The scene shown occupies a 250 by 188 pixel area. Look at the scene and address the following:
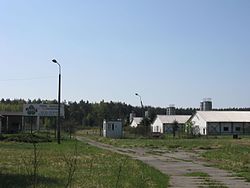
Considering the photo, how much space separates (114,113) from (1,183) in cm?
16043

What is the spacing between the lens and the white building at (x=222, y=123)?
105 meters

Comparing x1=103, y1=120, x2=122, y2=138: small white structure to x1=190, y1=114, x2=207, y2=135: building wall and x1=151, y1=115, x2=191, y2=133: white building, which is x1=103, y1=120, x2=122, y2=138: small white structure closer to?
x1=190, y1=114, x2=207, y2=135: building wall

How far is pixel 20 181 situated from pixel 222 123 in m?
93.5

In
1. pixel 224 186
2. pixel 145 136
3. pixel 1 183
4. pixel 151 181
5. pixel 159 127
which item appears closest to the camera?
pixel 1 183

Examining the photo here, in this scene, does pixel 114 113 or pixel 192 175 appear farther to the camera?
pixel 114 113

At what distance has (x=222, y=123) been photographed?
10581 cm

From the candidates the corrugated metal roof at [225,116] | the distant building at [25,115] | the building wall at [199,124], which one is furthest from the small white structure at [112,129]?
the corrugated metal roof at [225,116]

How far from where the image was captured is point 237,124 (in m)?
107

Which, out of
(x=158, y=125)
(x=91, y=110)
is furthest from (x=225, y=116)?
(x=91, y=110)

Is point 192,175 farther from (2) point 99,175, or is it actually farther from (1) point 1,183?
(1) point 1,183

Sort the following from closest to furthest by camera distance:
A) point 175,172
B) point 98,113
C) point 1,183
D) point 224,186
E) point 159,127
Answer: point 1,183 < point 224,186 < point 175,172 < point 159,127 < point 98,113

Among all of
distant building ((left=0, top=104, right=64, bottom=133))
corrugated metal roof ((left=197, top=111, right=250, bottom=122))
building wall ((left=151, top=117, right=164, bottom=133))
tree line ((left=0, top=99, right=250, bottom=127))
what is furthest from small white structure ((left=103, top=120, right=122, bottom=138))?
tree line ((left=0, top=99, right=250, bottom=127))

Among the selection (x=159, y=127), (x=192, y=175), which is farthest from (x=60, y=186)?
(x=159, y=127)

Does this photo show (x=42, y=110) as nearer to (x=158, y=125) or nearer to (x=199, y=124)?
(x=199, y=124)
